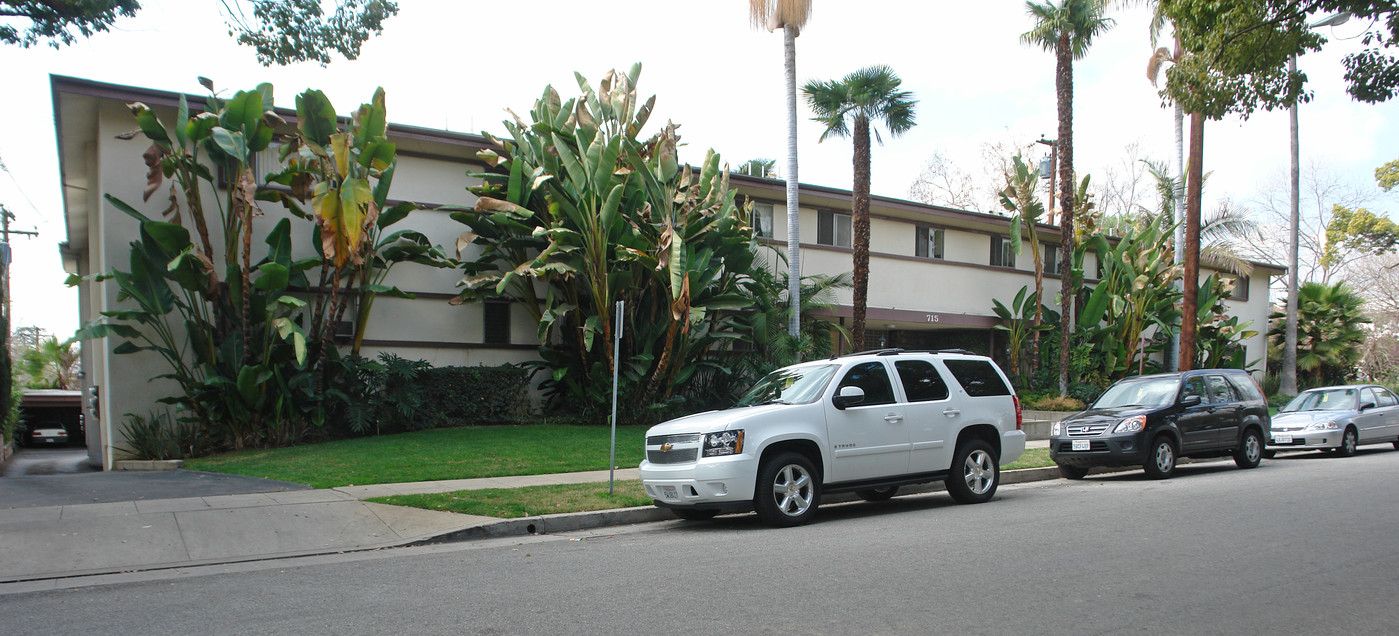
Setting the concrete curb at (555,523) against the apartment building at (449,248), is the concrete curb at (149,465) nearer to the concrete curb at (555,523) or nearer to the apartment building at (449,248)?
the apartment building at (449,248)

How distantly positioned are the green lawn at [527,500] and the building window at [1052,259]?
70.2 ft

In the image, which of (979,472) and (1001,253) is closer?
(979,472)

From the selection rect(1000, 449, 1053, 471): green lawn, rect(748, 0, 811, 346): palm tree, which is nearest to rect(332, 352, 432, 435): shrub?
rect(748, 0, 811, 346): palm tree

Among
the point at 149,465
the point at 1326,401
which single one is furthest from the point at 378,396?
the point at 1326,401

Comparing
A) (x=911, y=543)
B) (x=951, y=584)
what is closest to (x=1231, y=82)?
(x=911, y=543)

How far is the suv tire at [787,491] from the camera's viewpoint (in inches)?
345

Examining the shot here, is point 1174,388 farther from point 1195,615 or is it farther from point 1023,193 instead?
point 1023,193

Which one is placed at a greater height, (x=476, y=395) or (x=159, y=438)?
(x=476, y=395)

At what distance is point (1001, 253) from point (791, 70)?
11.1 meters

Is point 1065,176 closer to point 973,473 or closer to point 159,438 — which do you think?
point 973,473

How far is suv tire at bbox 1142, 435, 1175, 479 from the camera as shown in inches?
516

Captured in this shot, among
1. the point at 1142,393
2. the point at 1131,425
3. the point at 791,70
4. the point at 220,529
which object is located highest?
the point at 791,70

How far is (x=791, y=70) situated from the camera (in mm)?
19547

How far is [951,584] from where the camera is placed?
604 centimetres
